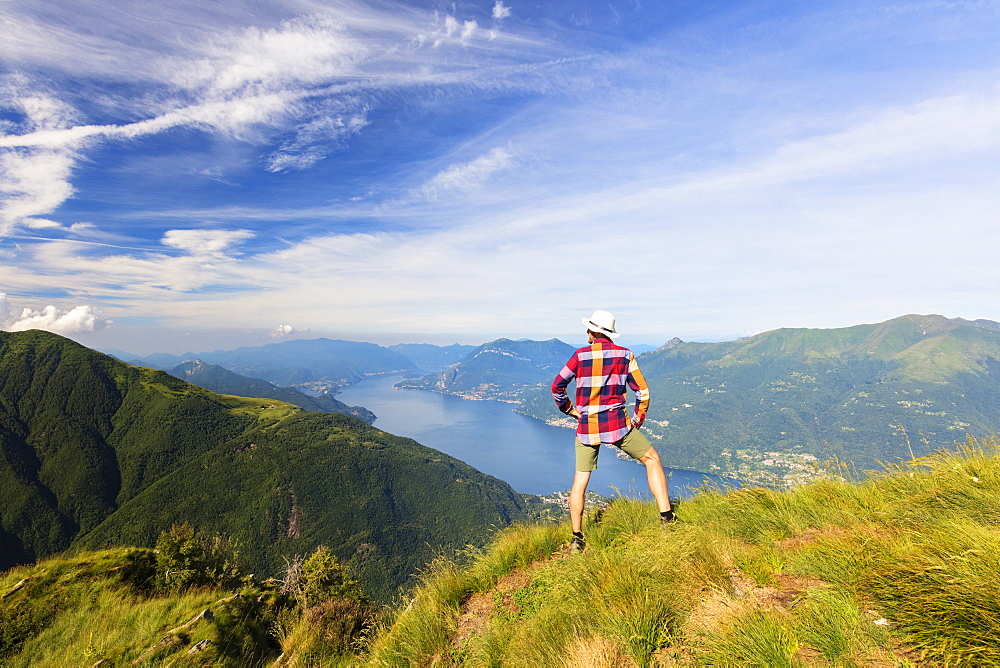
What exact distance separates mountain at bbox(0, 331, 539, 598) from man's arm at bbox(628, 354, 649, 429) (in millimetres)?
117078

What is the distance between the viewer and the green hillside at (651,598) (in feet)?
9.21

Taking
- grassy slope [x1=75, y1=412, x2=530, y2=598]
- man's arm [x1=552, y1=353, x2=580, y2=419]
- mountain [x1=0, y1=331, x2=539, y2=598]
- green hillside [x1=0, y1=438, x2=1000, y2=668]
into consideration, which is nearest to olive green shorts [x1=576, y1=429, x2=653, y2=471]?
man's arm [x1=552, y1=353, x2=580, y2=419]

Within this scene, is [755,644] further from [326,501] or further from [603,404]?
[326,501]

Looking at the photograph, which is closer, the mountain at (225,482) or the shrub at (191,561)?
the shrub at (191,561)

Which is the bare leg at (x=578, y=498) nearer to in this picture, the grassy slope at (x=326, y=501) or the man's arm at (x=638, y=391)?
the man's arm at (x=638, y=391)

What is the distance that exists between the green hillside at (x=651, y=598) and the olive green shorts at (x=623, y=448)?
43.3 inches

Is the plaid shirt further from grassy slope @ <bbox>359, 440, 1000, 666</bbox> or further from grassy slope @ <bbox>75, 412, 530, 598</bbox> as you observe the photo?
grassy slope @ <bbox>75, 412, 530, 598</bbox>

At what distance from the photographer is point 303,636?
631cm

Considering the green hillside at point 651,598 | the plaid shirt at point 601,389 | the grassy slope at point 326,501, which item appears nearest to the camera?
the green hillside at point 651,598

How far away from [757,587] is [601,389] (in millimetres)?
2764

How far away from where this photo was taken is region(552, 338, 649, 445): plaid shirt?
18.4 ft

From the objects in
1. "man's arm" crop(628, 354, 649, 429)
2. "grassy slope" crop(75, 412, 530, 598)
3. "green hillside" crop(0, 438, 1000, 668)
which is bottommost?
"grassy slope" crop(75, 412, 530, 598)

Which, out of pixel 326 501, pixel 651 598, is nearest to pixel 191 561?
pixel 651 598

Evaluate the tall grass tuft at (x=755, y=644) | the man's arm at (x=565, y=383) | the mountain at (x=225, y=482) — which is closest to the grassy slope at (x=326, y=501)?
the mountain at (x=225, y=482)
